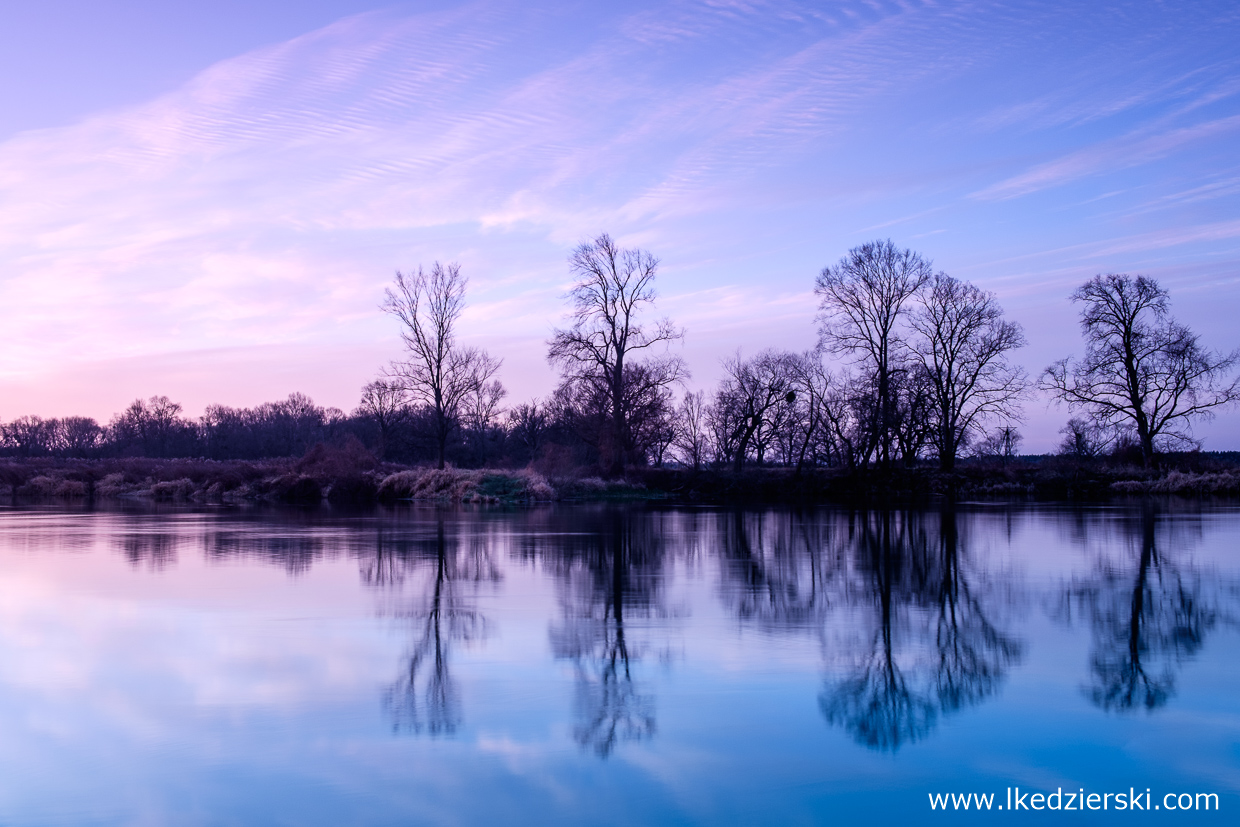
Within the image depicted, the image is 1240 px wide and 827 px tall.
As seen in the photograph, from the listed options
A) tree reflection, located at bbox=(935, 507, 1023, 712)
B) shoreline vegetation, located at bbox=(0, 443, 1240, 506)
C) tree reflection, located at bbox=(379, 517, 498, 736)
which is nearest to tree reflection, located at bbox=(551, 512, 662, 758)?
tree reflection, located at bbox=(379, 517, 498, 736)

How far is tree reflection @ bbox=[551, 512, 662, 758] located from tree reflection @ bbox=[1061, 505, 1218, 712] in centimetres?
286

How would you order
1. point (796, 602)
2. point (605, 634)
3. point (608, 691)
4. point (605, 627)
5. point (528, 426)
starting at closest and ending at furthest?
point (608, 691) < point (605, 634) < point (605, 627) < point (796, 602) < point (528, 426)

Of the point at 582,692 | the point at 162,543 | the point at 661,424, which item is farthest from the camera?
the point at 661,424

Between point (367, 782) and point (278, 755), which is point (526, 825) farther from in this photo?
point (278, 755)

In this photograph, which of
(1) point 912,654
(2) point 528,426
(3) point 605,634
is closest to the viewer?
(1) point 912,654

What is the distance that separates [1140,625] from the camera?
7.97 m

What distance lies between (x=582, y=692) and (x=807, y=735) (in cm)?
154

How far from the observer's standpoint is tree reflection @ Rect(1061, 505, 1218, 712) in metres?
5.87

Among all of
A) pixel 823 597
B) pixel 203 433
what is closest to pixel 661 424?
pixel 823 597

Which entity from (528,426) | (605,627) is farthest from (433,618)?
(528,426)

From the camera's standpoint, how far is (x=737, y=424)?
184ft

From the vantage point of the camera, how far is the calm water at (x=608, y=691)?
13.4ft

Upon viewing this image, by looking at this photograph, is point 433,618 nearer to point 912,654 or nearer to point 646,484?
point 912,654

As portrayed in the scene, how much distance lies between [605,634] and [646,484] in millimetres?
33373
